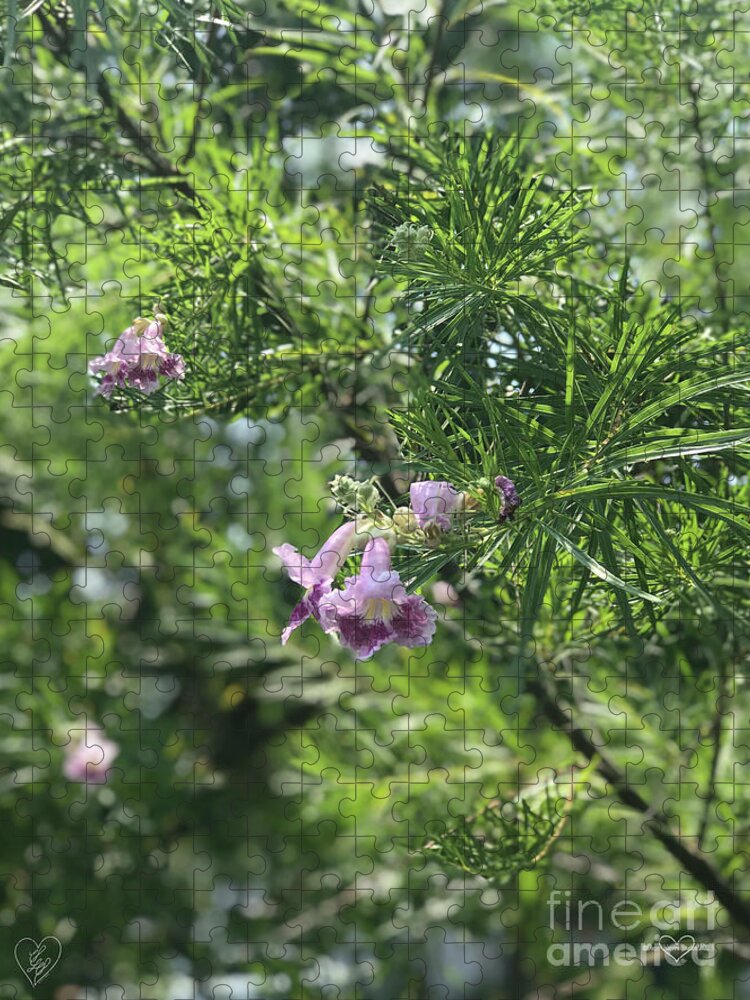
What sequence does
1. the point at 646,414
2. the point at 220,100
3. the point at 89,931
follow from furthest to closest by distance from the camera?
1. the point at 89,931
2. the point at 220,100
3. the point at 646,414

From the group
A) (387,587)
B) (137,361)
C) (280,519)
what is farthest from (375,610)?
(280,519)

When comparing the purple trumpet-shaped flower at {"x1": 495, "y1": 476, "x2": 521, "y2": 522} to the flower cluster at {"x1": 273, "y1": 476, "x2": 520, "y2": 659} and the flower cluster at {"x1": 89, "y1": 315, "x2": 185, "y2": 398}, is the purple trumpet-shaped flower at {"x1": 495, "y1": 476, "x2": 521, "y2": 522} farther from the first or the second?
the flower cluster at {"x1": 89, "y1": 315, "x2": 185, "y2": 398}

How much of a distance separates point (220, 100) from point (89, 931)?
76 cm

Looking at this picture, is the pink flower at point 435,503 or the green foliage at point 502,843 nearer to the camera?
the pink flower at point 435,503

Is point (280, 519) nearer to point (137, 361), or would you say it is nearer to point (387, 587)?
point (137, 361)

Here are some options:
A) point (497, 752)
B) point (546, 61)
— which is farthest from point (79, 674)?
point (546, 61)

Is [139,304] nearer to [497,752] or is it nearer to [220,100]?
[220,100]

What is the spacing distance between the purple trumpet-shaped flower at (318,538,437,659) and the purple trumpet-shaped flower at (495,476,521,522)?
0.17ft

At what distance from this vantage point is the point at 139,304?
0.66m

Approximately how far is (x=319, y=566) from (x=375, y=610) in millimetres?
39

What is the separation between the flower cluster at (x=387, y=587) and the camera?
0.45 meters

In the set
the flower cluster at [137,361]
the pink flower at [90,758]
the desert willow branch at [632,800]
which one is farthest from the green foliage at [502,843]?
the pink flower at [90,758]

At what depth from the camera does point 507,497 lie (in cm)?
46

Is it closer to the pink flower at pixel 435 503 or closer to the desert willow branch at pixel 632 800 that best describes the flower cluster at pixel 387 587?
the pink flower at pixel 435 503
